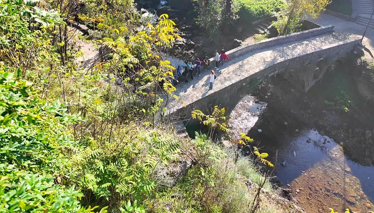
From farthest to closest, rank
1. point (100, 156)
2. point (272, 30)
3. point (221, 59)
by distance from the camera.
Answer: point (272, 30)
point (221, 59)
point (100, 156)

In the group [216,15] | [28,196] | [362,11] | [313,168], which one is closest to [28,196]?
[28,196]

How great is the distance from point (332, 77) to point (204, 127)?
46.5 ft

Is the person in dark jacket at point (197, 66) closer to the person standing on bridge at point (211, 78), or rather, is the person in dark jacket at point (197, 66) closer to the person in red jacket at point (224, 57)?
the person standing on bridge at point (211, 78)

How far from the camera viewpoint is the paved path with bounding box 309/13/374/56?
803 inches

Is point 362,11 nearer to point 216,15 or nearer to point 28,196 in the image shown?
point 216,15

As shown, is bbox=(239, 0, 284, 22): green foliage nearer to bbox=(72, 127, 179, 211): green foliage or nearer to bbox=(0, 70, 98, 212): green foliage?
bbox=(72, 127, 179, 211): green foliage

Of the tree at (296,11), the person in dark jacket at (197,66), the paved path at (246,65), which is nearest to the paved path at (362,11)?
the paved path at (246,65)

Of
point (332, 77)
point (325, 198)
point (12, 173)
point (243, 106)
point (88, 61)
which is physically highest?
point (12, 173)

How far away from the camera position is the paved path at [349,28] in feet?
66.9

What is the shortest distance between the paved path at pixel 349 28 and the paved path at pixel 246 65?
1.85m

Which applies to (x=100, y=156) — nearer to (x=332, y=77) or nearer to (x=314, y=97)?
(x=314, y=97)

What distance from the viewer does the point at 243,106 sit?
18250 millimetres

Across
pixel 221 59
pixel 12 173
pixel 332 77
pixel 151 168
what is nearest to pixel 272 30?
pixel 332 77

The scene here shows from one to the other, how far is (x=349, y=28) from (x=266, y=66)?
40.7 ft
